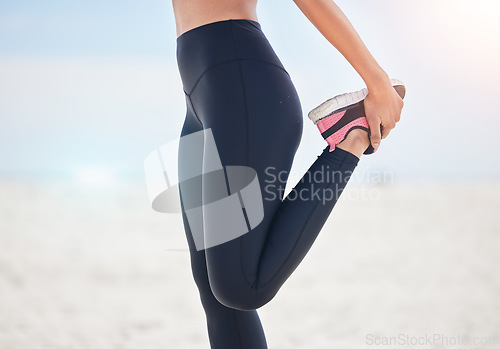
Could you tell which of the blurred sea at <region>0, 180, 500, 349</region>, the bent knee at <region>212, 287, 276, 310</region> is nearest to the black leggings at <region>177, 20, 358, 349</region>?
the bent knee at <region>212, 287, 276, 310</region>

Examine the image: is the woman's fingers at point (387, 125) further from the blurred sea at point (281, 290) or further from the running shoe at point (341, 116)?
the blurred sea at point (281, 290)

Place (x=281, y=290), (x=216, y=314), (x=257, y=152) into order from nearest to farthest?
(x=257, y=152)
(x=216, y=314)
(x=281, y=290)


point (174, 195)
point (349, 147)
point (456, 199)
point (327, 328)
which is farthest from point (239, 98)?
point (456, 199)

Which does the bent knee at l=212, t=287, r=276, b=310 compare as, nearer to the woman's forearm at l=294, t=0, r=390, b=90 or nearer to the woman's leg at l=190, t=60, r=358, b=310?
the woman's leg at l=190, t=60, r=358, b=310

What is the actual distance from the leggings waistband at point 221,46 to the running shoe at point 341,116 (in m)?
0.13

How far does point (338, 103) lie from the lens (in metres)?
1.07

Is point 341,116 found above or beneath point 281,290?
above

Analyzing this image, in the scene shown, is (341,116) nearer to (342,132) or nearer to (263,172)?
(342,132)

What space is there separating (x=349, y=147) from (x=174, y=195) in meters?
0.47

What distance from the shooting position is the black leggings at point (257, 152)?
1.02 m

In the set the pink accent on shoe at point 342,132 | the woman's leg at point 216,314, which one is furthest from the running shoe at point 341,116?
the woman's leg at point 216,314

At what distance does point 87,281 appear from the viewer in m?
3.11

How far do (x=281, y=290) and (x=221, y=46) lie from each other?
91.5 inches

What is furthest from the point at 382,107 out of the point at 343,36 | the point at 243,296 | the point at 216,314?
the point at 216,314
